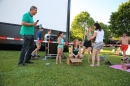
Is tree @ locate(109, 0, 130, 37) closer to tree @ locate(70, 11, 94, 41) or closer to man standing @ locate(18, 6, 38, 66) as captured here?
tree @ locate(70, 11, 94, 41)

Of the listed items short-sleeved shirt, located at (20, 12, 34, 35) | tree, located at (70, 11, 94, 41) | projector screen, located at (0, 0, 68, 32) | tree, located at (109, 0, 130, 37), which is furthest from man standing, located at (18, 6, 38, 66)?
tree, located at (70, 11, 94, 41)

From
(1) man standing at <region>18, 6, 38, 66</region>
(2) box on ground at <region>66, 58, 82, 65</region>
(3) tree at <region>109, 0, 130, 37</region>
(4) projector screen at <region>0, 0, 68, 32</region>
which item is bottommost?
(2) box on ground at <region>66, 58, 82, 65</region>

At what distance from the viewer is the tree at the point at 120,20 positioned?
107 feet

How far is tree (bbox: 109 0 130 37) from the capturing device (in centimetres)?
3250

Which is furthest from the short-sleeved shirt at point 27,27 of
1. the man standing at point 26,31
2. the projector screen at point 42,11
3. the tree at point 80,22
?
the tree at point 80,22

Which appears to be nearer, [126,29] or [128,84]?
[128,84]

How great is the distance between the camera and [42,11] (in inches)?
378

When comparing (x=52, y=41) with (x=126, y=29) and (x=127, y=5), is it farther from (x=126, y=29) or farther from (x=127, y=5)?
(x=127, y=5)

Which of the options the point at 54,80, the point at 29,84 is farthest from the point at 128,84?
the point at 29,84

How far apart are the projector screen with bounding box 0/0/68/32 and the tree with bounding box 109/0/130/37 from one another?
80.6ft

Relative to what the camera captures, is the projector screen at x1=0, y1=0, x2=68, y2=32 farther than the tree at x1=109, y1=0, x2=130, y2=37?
No

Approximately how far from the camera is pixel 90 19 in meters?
46.9

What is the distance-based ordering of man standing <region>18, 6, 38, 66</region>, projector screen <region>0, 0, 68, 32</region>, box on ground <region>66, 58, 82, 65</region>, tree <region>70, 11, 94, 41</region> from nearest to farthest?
man standing <region>18, 6, 38, 66</region> < box on ground <region>66, 58, 82, 65</region> < projector screen <region>0, 0, 68, 32</region> < tree <region>70, 11, 94, 41</region>

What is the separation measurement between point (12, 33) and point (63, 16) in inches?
137
